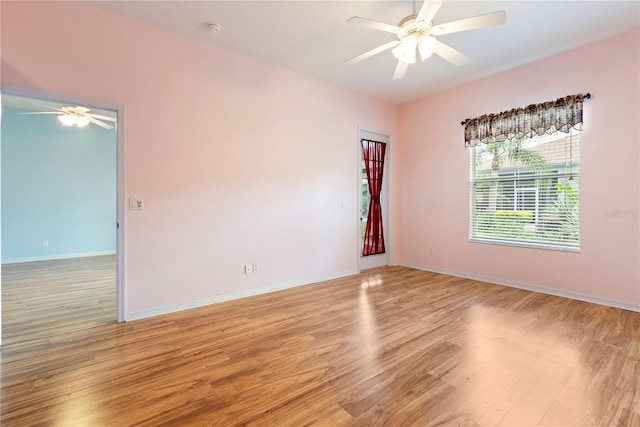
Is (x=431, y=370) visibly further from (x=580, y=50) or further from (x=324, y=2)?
(x=580, y=50)

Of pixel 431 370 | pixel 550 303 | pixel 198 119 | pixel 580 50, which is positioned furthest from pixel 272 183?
pixel 580 50

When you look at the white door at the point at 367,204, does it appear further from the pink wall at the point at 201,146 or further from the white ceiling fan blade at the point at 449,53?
the white ceiling fan blade at the point at 449,53

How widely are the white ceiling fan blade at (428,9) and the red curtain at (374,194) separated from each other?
2.85 meters

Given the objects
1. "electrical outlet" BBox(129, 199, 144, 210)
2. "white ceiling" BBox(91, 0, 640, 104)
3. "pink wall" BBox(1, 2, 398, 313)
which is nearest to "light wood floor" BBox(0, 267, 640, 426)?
"pink wall" BBox(1, 2, 398, 313)

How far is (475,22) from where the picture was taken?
7.34ft

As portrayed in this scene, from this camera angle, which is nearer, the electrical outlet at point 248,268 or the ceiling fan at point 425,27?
the ceiling fan at point 425,27

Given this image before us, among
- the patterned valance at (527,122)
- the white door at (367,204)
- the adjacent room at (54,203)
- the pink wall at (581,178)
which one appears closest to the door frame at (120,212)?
the adjacent room at (54,203)

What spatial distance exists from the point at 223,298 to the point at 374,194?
126 inches

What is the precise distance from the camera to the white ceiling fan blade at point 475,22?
2.14m

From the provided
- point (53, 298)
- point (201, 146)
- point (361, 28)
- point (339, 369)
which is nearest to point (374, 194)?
point (361, 28)

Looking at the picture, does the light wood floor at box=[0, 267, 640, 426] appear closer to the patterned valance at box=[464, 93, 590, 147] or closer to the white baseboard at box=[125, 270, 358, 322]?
the white baseboard at box=[125, 270, 358, 322]

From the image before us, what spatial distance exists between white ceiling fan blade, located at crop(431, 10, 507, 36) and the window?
229 cm

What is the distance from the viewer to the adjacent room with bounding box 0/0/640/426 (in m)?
1.85

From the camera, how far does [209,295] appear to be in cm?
342
